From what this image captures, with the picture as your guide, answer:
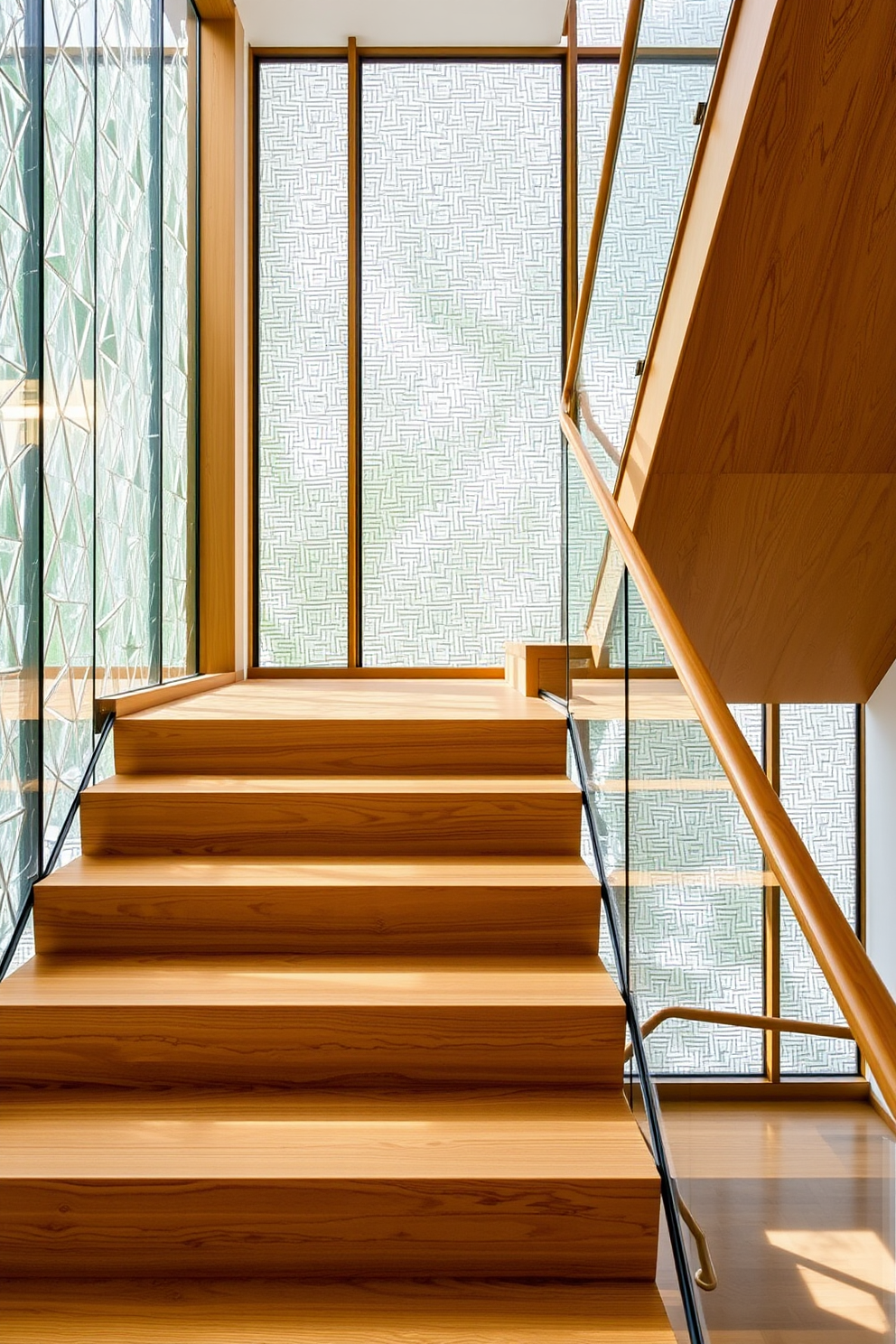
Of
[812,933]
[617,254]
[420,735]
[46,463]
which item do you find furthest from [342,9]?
[812,933]

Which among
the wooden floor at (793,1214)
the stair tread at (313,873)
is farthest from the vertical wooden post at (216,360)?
the wooden floor at (793,1214)

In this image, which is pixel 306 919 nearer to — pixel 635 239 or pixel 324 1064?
pixel 324 1064

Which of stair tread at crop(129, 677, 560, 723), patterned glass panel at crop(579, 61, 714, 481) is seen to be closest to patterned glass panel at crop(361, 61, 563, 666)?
stair tread at crop(129, 677, 560, 723)

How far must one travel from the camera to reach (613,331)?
3.12 meters

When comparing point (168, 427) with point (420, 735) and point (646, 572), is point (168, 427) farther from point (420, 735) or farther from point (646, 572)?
point (646, 572)

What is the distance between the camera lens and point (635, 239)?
9.45 feet

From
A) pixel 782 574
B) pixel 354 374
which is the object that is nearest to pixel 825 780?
pixel 782 574

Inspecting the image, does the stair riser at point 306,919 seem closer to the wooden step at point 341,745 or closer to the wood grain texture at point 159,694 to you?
the wooden step at point 341,745

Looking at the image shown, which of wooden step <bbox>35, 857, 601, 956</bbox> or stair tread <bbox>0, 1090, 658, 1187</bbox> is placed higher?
wooden step <bbox>35, 857, 601, 956</bbox>

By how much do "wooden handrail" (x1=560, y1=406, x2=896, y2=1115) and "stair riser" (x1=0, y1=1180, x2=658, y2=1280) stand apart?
2.46 ft

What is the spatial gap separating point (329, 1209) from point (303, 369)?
4036mm

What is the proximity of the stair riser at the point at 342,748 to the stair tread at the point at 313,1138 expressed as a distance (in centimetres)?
109

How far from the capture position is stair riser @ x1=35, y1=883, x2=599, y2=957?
243cm

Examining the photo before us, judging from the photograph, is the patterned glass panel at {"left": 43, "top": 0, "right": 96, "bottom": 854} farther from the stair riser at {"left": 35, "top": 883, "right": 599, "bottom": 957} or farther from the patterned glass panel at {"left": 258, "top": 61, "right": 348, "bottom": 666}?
the patterned glass panel at {"left": 258, "top": 61, "right": 348, "bottom": 666}
